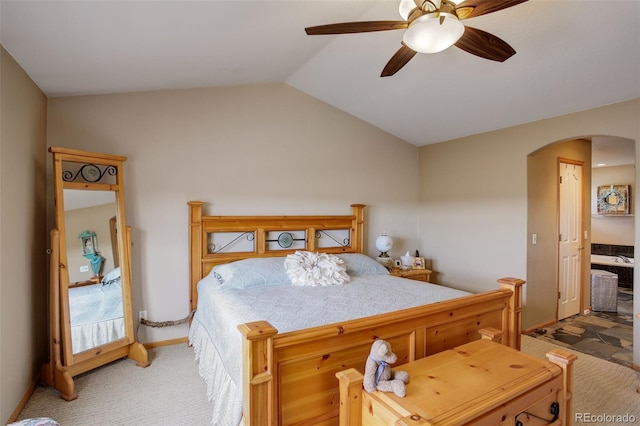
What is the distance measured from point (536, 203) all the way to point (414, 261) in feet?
5.25

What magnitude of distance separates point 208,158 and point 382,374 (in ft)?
9.26

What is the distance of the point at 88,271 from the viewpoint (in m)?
2.70

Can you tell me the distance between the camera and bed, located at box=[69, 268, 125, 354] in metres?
2.60

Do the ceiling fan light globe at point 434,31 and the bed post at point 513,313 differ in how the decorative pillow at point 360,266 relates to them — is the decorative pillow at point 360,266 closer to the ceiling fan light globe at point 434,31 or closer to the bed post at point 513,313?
the bed post at point 513,313

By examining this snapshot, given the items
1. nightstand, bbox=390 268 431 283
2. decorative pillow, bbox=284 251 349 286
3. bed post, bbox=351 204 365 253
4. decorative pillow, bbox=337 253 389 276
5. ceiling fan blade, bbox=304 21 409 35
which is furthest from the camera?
bed post, bbox=351 204 365 253

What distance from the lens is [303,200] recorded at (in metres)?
4.04

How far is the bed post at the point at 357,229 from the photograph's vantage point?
14.1 ft

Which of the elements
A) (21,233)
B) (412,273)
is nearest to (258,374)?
(21,233)

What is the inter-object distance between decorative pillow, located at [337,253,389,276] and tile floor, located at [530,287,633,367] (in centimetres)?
195

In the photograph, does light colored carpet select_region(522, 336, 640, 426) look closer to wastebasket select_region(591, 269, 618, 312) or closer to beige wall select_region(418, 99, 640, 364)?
beige wall select_region(418, 99, 640, 364)

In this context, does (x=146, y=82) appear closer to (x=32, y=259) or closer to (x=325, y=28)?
(x=32, y=259)
